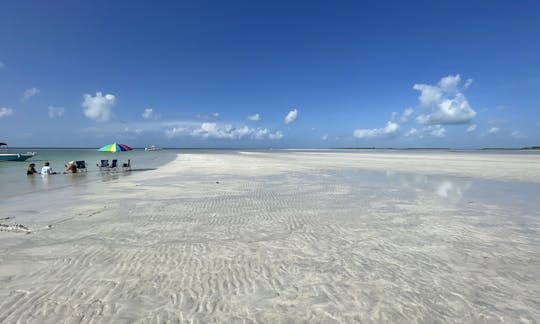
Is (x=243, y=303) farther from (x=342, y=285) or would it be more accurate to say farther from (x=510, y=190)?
(x=510, y=190)

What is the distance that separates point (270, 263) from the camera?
4.95 meters

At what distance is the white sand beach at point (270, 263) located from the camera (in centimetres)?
351

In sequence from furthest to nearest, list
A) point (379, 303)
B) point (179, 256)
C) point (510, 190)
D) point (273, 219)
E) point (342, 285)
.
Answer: point (510, 190), point (273, 219), point (179, 256), point (342, 285), point (379, 303)

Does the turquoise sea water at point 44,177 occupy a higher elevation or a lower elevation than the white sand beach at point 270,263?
lower

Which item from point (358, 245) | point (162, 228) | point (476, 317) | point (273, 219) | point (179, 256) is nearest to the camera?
point (476, 317)

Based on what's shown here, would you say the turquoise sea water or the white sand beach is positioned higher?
the white sand beach

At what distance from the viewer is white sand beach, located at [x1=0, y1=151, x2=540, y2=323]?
351cm

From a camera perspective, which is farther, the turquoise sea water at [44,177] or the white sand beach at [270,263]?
the turquoise sea water at [44,177]

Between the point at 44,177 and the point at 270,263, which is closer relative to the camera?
the point at 270,263

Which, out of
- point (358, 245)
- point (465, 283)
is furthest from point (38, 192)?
point (465, 283)

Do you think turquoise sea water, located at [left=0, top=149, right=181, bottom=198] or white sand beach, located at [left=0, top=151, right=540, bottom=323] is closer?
white sand beach, located at [left=0, top=151, right=540, bottom=323]

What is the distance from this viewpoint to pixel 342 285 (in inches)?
164

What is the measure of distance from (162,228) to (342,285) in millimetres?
4910

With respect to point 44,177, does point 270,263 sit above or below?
above
